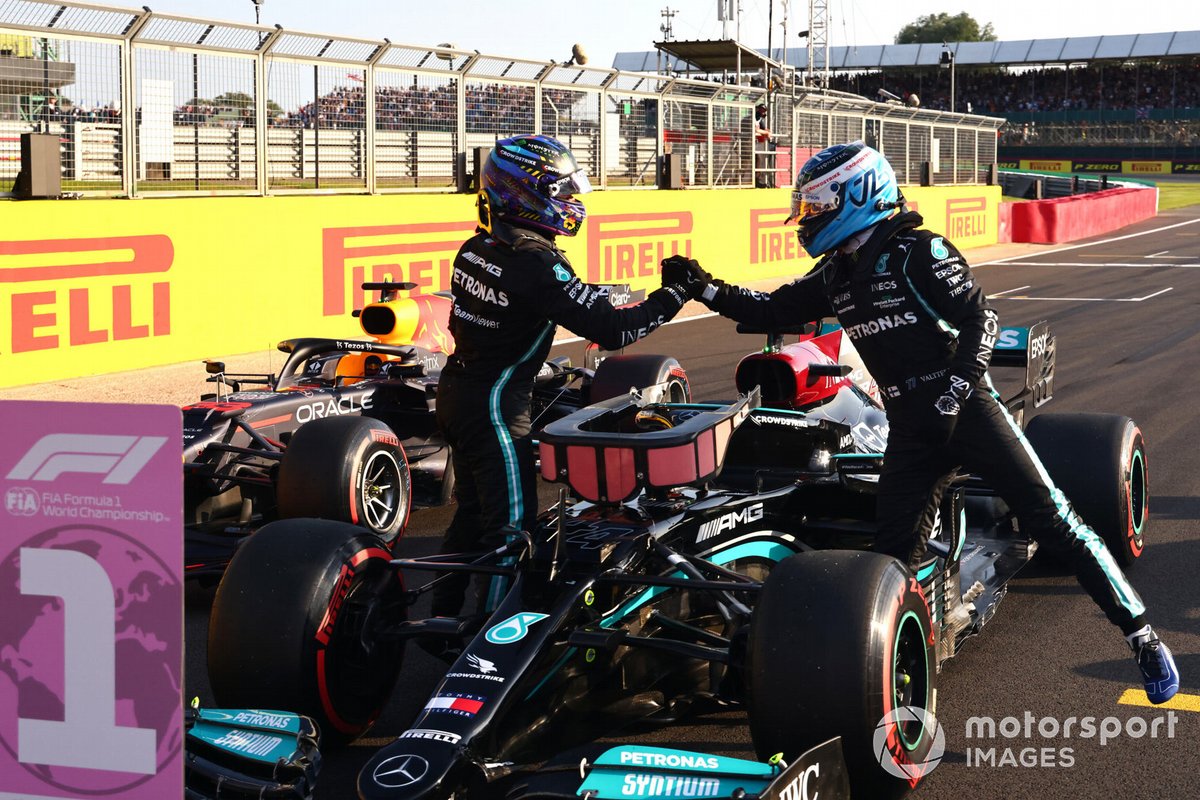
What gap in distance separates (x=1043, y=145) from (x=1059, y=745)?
231 ft

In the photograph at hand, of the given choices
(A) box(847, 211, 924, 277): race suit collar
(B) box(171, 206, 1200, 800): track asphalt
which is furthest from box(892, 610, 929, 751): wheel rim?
(A) box(847, 211, 924, 277): race suit collar

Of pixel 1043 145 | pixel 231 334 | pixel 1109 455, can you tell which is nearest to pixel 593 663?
pixel 1109 455

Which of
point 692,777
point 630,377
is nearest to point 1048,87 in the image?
point 630,377

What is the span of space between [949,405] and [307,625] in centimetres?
215

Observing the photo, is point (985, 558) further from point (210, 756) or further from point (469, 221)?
point (469, 221)

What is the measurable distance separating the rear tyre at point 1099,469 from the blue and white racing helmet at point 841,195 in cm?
201

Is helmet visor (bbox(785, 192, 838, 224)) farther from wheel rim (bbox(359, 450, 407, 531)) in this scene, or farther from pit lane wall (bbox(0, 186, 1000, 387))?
pit lane wall (bbox(0, 186, 1000, 387))

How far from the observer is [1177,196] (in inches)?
2003

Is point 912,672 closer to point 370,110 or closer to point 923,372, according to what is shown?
point 923,372

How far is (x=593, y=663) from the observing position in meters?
4.14

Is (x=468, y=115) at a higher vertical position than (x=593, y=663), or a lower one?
higher

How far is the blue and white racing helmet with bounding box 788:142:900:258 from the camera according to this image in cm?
471

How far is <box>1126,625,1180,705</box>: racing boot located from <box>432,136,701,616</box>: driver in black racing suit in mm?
1940

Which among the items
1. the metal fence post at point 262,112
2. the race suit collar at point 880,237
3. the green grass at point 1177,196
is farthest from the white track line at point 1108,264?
the race suit collar at point 880,237
